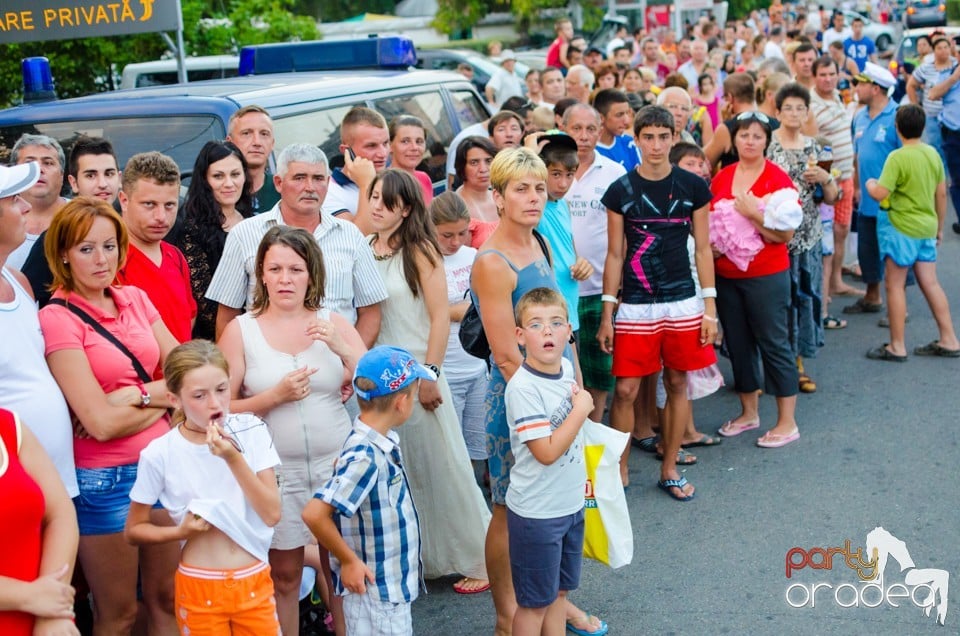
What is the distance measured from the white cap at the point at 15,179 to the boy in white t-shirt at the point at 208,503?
2.23 feet

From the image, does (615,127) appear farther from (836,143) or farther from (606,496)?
(606,496)

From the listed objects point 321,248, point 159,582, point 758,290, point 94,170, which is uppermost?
point 94,170

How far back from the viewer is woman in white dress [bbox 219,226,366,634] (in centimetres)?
369

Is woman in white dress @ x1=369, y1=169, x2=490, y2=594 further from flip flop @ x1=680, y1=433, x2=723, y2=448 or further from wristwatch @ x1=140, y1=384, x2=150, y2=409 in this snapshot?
flip flop @ x1=680, y1=433, x2=723, y2=448

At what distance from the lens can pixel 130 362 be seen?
11.3 ft

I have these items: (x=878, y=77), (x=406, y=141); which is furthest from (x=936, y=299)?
(x=406, y=141)

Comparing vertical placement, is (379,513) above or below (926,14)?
below

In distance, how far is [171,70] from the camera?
11.2 metres

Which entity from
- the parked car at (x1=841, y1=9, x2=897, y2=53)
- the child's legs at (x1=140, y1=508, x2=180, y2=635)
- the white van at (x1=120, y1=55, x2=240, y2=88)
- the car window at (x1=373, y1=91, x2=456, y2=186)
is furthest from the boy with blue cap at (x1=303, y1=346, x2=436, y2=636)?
the parked car at (x1=841, y1=9, x2=897, y2=53)

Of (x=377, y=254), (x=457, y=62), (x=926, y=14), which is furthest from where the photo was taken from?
(x=926, y=14)

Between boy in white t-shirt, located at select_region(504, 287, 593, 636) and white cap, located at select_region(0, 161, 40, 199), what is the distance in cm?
166

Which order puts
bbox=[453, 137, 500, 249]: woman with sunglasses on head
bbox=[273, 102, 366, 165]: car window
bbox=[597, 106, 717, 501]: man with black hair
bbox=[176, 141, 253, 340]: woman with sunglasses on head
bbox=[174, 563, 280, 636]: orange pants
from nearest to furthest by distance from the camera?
bbox=[174, 563, 280, 636]: orange pants
bbox=[176, 141, 253, 340]: woman with sunglasses on head
bbox=[597, 106, 717, 501]: man with black hair
bbox=[273, 102, 366, 165]: car window
bbox=[453, 137, 500, 249]: woman with sunglasses on head

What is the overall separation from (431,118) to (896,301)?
3559 mm

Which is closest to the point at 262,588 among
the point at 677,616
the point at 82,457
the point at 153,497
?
the point at 153,497
